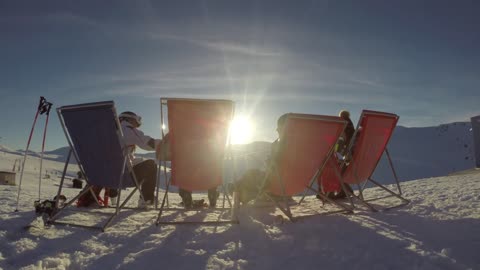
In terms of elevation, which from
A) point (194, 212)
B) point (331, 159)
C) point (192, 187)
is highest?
point (331, 159)

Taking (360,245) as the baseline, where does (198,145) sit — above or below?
above

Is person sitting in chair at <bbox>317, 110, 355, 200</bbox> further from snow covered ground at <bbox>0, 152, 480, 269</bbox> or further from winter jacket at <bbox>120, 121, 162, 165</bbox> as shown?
winter jacket at <bbox>120, 121, 162, 165</bbox>

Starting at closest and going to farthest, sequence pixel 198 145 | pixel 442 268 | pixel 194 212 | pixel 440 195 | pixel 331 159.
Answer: pixel 442 268
pixel 198 145
pixel 331 159
pixel 194 212
pixel 440 195

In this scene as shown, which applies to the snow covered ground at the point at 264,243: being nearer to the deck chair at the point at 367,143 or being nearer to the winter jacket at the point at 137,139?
the deck chair at the point at 367,143

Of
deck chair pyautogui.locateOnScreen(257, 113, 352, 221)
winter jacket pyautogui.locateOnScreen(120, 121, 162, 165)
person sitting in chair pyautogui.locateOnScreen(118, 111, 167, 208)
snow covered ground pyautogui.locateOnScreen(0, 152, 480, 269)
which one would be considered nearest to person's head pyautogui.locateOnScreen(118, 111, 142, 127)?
person sitting in chair pyautogui.locateOnScreen(118, 111, 167, 208)

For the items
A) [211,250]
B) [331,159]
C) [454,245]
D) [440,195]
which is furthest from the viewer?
[440,195]

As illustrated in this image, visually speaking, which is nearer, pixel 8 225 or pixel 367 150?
pixel 8 225

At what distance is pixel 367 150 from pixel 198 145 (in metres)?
2.67

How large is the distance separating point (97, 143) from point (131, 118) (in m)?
0.91

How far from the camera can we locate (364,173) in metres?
4.79

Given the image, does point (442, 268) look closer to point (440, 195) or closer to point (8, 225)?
point (440, 195)

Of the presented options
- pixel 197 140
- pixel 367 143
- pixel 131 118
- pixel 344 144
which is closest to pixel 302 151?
pixel 367 143

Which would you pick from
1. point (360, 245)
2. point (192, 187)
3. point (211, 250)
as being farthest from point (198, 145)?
point (360, 245)

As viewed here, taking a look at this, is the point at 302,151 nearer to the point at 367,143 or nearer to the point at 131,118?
the point at 367,143
